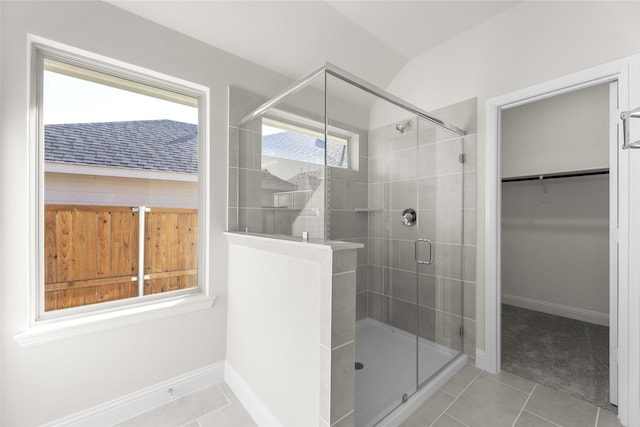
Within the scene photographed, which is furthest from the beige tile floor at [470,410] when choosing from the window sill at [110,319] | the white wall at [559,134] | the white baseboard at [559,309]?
the white wall at [559,134]

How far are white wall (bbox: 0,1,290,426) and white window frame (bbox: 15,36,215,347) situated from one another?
4cm

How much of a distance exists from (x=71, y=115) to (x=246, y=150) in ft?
3.27

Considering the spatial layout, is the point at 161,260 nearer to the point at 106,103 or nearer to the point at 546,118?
the point at 106,103

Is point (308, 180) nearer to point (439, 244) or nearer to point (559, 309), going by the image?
point (439, 244)

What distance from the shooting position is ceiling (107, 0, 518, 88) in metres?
1.75

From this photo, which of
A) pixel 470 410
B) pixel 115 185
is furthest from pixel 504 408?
pixel 115 185

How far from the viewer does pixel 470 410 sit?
1.65 m

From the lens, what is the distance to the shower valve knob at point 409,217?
2.07 metres

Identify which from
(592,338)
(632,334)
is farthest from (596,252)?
(632,334)

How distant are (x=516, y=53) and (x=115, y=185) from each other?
2875mm

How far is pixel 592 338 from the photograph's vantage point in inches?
100

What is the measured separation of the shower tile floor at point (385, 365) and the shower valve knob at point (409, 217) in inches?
30.0

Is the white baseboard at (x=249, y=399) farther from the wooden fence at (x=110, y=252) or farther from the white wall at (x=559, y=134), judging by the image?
the white wall at (x=559, y=134)

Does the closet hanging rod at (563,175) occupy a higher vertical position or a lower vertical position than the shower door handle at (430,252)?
higher
